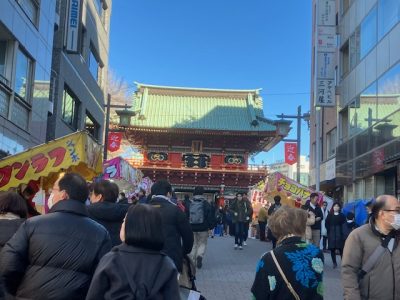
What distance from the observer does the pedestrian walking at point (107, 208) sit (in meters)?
5.57

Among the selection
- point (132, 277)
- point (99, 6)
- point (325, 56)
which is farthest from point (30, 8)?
point (325, 56)

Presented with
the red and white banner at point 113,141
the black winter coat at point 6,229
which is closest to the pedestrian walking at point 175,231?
the black winter coat at point 6,229

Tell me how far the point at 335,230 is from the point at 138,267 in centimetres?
1046

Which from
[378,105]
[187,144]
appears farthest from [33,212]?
[187,144]

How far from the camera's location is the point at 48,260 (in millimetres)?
3490

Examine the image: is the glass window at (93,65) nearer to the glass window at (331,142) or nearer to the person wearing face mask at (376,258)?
→ the glass window at (331,142)

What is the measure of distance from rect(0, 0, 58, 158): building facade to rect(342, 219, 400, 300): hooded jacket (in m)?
10.0

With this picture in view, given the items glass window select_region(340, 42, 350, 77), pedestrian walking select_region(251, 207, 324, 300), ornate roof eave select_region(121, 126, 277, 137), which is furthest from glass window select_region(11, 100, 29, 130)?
ornate roof eave select_region(121, 126, 277, 137)

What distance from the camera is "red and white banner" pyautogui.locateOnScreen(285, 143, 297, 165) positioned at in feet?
108

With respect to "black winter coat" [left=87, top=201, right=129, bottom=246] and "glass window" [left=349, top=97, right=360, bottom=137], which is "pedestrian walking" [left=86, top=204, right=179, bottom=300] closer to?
"black winter coat" [left=87, top=201, right=129, bottom=246]

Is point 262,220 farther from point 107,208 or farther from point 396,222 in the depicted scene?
point 396,222

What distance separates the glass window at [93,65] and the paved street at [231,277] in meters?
12.3

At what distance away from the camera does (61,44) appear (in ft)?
57.9

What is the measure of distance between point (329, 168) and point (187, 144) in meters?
12.5
